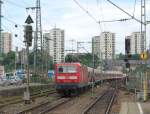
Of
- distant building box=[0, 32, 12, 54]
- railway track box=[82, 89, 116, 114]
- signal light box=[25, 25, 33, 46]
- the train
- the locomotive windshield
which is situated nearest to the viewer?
railway track box=[82, 89, 116, 114]

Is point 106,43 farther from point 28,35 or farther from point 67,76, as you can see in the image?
point 28,35

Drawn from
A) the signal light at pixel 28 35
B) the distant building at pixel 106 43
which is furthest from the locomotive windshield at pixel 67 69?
the distant building at pixel 106 43

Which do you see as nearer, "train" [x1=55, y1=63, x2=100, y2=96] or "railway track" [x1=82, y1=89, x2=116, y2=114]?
"railway track" [x1=82, y1=89, x2=116, y2=114]

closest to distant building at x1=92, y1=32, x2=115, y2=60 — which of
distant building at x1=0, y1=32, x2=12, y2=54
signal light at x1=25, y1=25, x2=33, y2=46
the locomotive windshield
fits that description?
distant building at x1=0, y1=32, x2=12, y2=54

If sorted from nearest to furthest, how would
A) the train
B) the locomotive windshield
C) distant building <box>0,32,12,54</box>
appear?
the train → the locomotive windshield → distant building <box>0,32,12,54</box>

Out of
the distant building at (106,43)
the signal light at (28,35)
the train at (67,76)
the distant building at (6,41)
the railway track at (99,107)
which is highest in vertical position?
the distant building at (6,41)

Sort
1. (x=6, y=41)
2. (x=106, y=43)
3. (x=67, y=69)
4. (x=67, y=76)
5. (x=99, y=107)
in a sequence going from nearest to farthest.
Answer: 1. (x=99, y=107)
2. (x=67, y=76)
3. (x=67, y=69)
4. (x=106, y=43)
5. (x=6, y=41)

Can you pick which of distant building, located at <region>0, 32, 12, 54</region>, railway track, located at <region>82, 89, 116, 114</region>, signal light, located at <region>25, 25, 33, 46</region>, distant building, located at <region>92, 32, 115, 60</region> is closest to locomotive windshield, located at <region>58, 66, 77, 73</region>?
railway track, located at <region>82, 89, 116, 114</region>

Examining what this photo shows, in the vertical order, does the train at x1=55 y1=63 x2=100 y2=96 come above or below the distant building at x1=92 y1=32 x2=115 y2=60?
below

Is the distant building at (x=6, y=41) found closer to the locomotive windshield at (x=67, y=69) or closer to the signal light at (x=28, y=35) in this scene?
the locomotive windshield at (x=67, y=69)

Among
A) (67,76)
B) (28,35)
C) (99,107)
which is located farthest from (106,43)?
(28,35)

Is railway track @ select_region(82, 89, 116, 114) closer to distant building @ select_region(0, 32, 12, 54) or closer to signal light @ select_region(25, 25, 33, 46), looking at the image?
signal light @ select_region(25, 25, 33, 46)

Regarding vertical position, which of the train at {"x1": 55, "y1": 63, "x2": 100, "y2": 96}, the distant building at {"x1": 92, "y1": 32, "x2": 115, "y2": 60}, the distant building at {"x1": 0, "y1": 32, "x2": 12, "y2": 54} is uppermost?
the distant building at {"x1": 0, "y1": 32, "x2": 12, "y2": 54}

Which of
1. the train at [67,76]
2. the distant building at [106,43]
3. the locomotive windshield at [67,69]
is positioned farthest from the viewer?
the distant building at [106,43]
